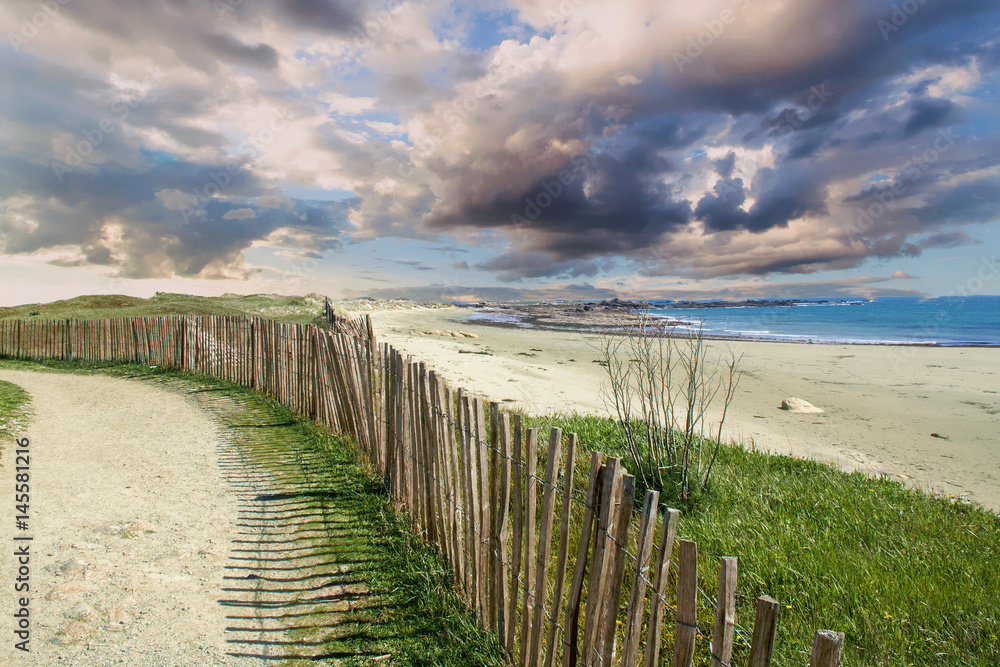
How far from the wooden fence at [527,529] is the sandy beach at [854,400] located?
174 inches

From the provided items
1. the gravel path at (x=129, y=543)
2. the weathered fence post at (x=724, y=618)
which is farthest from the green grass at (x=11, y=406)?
the weathered fence post at (x=724, y=618)

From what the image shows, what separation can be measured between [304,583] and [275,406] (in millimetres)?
5844

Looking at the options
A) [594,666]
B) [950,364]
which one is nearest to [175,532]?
[594,666]

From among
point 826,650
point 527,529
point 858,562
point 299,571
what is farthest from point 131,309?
point 826,650

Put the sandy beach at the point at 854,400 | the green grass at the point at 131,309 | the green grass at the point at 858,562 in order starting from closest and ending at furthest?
the green grass at the point at 858,562
the sandy beach at the point at 854,400
the green grass at the point at 131,309

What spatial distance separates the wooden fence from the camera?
171cm

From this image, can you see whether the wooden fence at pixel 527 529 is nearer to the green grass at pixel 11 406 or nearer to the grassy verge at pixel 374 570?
the grassy verge at pixel 374 570

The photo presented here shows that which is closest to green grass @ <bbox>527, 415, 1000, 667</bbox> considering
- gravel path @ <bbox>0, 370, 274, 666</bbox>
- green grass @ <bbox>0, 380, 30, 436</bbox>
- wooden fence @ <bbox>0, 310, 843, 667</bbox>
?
wooden fence @ <bbox>0, 310, 843, 667</bbox>

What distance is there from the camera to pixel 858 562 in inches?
140

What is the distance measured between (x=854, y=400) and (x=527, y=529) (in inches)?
480

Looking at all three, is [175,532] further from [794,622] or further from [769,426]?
[769,426]

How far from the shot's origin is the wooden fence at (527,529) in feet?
5.60

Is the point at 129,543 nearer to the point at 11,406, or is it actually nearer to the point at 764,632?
the point at 764,632

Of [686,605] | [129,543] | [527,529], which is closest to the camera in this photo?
[686,605]
